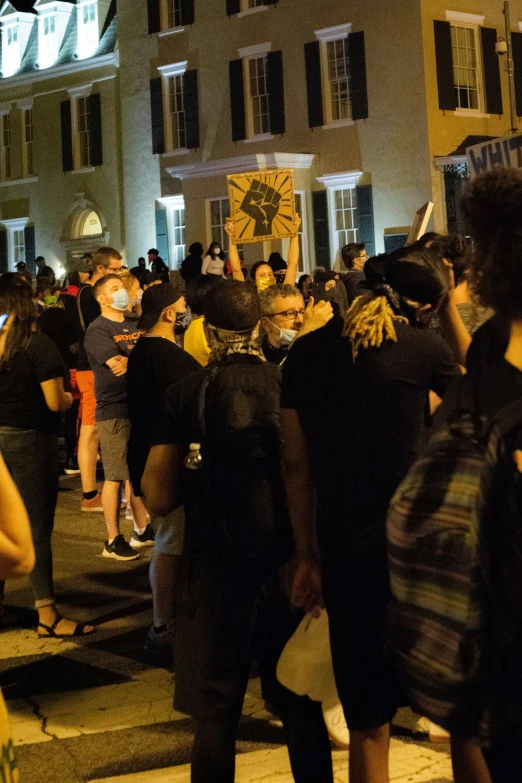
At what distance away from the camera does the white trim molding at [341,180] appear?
25.7 meters

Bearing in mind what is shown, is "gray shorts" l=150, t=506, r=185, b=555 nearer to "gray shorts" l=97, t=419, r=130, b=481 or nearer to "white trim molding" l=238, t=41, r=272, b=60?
"gray shorts" l=97, t=419, r=130, b=481

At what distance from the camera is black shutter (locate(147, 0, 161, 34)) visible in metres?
29.0

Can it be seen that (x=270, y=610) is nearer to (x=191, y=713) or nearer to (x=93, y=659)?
(x=191, y=713)

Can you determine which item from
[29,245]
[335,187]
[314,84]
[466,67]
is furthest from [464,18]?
[29,245]

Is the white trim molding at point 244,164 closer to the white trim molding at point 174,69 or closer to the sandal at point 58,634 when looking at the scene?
the white trim molding at point 174,69

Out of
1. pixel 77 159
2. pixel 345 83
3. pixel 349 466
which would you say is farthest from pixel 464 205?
pixel 77 159

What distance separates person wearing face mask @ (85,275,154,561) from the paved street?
2.90 feet

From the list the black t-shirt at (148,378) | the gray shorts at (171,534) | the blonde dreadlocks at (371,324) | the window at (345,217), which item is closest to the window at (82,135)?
the window at (345,217)

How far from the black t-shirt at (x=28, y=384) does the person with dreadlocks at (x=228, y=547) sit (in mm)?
2540

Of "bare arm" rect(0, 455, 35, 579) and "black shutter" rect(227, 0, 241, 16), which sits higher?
"black shutter" rect(227, 0, 241, 16)

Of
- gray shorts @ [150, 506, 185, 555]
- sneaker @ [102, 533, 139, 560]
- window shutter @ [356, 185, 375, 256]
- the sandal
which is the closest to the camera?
gray shorts @ [150, 506, 185, 555]

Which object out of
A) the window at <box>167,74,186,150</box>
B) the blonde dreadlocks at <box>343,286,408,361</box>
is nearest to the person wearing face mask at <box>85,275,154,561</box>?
the blonde dreadlocks at <box>343,286,408,361</box>

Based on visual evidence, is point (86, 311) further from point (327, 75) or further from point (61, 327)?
point (327, 75)

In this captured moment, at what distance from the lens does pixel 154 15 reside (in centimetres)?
2911
